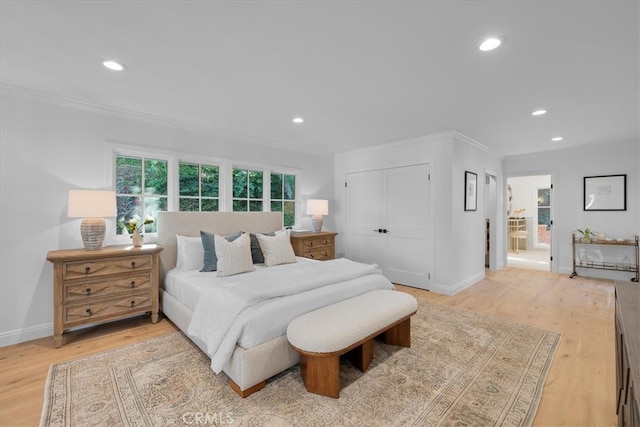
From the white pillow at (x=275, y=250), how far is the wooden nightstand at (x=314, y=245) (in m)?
0.84

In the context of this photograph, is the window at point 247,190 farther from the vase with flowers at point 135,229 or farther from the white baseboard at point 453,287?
the white baseboard at point 453,287

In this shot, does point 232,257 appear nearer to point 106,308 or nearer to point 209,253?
point 209,253

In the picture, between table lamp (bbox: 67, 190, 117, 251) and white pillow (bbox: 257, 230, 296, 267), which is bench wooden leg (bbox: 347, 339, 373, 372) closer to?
white pillow (bbox: 257, 230, 296, 267)

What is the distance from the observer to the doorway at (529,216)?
28.1 feet

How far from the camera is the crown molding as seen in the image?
109 inches

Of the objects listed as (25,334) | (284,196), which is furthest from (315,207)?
(25,334)

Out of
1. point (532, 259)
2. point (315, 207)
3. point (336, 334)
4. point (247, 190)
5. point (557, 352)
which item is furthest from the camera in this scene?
point (532, 259)

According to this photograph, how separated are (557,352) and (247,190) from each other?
13.4ft

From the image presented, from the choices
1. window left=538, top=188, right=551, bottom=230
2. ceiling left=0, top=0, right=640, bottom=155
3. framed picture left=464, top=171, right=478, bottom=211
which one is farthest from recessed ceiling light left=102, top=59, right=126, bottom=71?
window left=538, top=188, right=551, bottom=230

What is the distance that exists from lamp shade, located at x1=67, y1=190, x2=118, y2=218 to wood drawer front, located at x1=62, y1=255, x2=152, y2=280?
1.51ft

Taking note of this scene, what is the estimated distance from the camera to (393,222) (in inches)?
190

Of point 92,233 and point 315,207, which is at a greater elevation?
→ point 315,207

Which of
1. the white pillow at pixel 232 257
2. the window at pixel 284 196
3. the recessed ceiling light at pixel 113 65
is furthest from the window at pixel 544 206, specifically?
the recessed ceiling light at pixel 113 65

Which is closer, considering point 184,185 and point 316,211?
point 184,185
